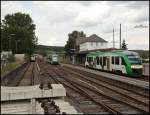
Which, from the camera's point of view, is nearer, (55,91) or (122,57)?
(55,91)

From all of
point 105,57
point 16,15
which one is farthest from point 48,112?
point 16,15

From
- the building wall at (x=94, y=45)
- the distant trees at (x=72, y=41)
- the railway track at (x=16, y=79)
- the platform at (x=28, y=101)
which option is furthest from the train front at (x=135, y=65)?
the building wall at (x=94, y=45)

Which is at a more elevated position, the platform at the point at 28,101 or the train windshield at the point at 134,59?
the train windshield at the point at 134,59

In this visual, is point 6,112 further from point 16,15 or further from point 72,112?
point 16,15

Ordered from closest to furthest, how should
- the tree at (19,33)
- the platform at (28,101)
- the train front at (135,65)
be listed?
the platform at (28,101) < the train front at (135,65) < the tree at (19,33)

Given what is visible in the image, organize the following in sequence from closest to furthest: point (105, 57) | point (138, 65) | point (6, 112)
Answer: point (6, 112) → point (138, 65) → point (105, 57)

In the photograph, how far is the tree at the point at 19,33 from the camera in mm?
108125

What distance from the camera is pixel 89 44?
425 feet

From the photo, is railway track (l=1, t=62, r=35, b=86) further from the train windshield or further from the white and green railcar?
the train windshield

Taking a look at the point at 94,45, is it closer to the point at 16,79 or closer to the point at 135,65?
the point at 135,65

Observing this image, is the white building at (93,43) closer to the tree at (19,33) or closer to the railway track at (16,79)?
the tree at (19,33)

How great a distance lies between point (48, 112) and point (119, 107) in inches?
174

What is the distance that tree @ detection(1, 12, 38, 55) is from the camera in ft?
355

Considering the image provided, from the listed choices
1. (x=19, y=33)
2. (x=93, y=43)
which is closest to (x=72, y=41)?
(x=93, y=43)
